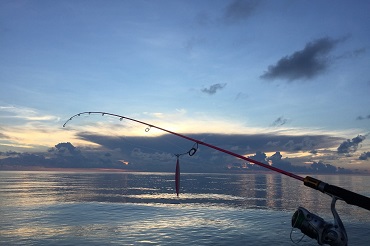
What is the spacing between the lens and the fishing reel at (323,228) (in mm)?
11539

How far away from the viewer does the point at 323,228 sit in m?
11.7

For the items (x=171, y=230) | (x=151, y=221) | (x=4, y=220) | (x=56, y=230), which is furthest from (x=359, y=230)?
(x=4, y=220)

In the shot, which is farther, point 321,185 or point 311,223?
point 311,223

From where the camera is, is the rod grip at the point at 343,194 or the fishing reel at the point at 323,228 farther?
the fishing reel at the point at 323,228

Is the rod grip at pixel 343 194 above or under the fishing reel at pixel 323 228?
above

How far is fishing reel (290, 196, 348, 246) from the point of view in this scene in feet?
37.9

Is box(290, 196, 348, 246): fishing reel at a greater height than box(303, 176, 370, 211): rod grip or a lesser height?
lesser

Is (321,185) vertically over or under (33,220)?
over

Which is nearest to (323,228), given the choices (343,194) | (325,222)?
(325,222)

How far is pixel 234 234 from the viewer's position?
2728cm

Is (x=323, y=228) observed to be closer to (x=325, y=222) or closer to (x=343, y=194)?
(x=325, y=222)

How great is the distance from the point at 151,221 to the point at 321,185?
2540cm

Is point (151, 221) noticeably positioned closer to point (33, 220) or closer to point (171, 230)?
point (171, 230)

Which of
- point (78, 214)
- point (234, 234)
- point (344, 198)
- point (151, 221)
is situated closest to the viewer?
point (344, 198)
